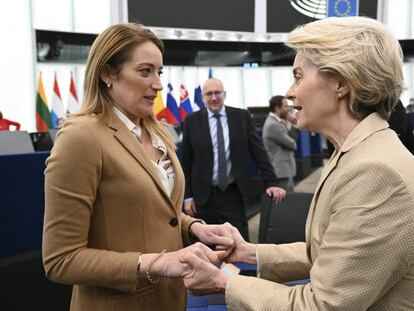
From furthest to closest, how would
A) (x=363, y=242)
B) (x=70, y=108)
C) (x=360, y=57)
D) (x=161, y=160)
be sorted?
(x=70, y=108)
(x=161, y=160)
(x=360, y=57)
(x=363, y=242)

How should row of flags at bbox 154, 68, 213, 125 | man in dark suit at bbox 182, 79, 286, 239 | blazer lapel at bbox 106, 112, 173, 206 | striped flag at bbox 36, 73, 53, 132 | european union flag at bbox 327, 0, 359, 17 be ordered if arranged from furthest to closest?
row of flags at bbox 154, 68, 213, 125 < striped flag at bbox 36, 73, 53, 132 < european union flag at bbox 327, 0, 359, 17 < man in dark suit at bbox 182, 79, 286, 239 < blazer lapel at bbox 106, 112, 173, 206

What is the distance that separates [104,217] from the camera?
123cm

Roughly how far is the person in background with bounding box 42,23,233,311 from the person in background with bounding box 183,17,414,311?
185 mm

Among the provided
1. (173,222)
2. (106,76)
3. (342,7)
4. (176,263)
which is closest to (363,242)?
(176,263)

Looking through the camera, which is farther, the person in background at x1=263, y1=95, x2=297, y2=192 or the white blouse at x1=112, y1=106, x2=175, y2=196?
the person in background at x1=263, y1=95, x2=297, y2=192

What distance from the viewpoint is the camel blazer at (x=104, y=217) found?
116 cm

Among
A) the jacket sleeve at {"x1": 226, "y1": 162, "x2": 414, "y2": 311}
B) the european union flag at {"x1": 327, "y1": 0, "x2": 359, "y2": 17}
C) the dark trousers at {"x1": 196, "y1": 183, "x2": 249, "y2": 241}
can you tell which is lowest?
the dark trousers at {"x1": 196, "y1": 183, "x2": 249, "y2": 241}

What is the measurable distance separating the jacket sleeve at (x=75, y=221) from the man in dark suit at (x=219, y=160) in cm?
238

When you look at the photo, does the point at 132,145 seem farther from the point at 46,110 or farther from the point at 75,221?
the point at 46,110

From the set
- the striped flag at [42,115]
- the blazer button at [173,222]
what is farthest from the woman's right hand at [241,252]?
the striped flag at [42,115]

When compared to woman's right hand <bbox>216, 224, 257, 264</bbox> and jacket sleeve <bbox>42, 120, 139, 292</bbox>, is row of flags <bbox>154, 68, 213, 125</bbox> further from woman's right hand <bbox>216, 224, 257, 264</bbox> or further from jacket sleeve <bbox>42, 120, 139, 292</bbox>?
jacket sleeve <bbox>42, 120, 139, 292</bbox>

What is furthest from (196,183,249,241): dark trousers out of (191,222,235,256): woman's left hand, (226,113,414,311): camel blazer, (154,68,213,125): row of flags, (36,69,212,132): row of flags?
(154,68,213,125): row of flags

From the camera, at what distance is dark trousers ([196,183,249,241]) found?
3.57 meters

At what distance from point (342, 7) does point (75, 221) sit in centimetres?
535
